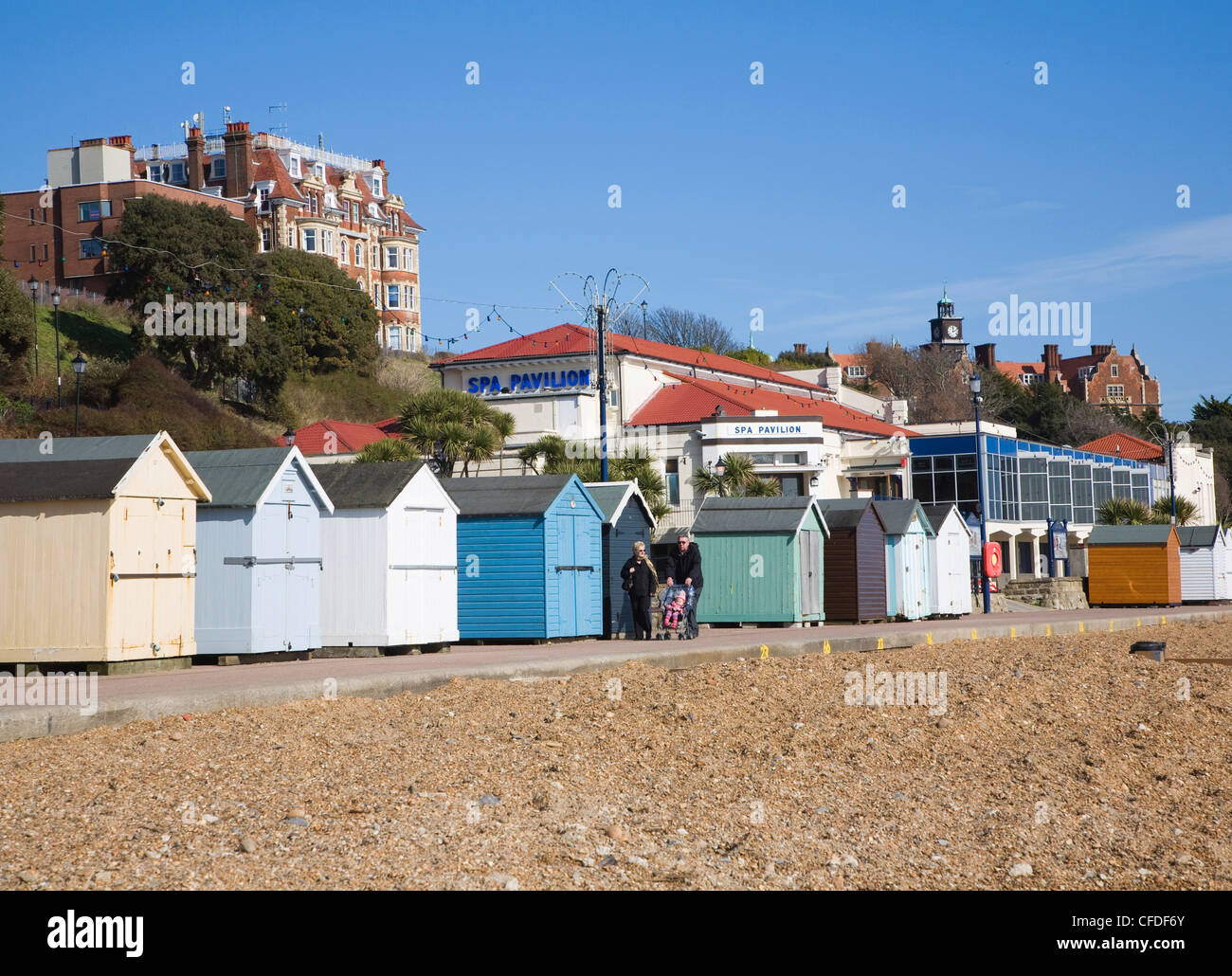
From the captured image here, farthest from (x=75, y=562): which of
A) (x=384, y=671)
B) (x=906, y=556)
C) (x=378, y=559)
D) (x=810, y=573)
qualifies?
(x=906, y=556)

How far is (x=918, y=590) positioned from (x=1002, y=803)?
25.5 m

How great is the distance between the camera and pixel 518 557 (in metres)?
21.9

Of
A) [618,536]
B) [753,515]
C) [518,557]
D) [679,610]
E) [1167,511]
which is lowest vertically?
[679,610]

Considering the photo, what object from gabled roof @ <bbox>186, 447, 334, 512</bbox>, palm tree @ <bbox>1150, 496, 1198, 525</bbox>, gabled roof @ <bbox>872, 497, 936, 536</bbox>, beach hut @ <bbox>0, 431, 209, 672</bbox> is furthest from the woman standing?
palm tree @ <bbox>1150, 496, 1198, 525</bbox>

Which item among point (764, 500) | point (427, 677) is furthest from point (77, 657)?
point (764, 500)

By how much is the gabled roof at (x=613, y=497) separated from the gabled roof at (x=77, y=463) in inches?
346

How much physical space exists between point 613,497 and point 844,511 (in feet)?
23.4

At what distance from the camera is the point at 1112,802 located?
29.1 ft

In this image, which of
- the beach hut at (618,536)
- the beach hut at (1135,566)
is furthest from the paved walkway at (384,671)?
the beach hut at (1135,566)

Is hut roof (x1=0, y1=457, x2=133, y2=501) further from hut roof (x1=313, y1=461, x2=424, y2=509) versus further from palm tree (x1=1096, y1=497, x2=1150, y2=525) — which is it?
palm tree (x1=1096, y1=497, x2=1150, y2=525)

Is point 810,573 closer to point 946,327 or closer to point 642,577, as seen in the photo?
point 642,577
